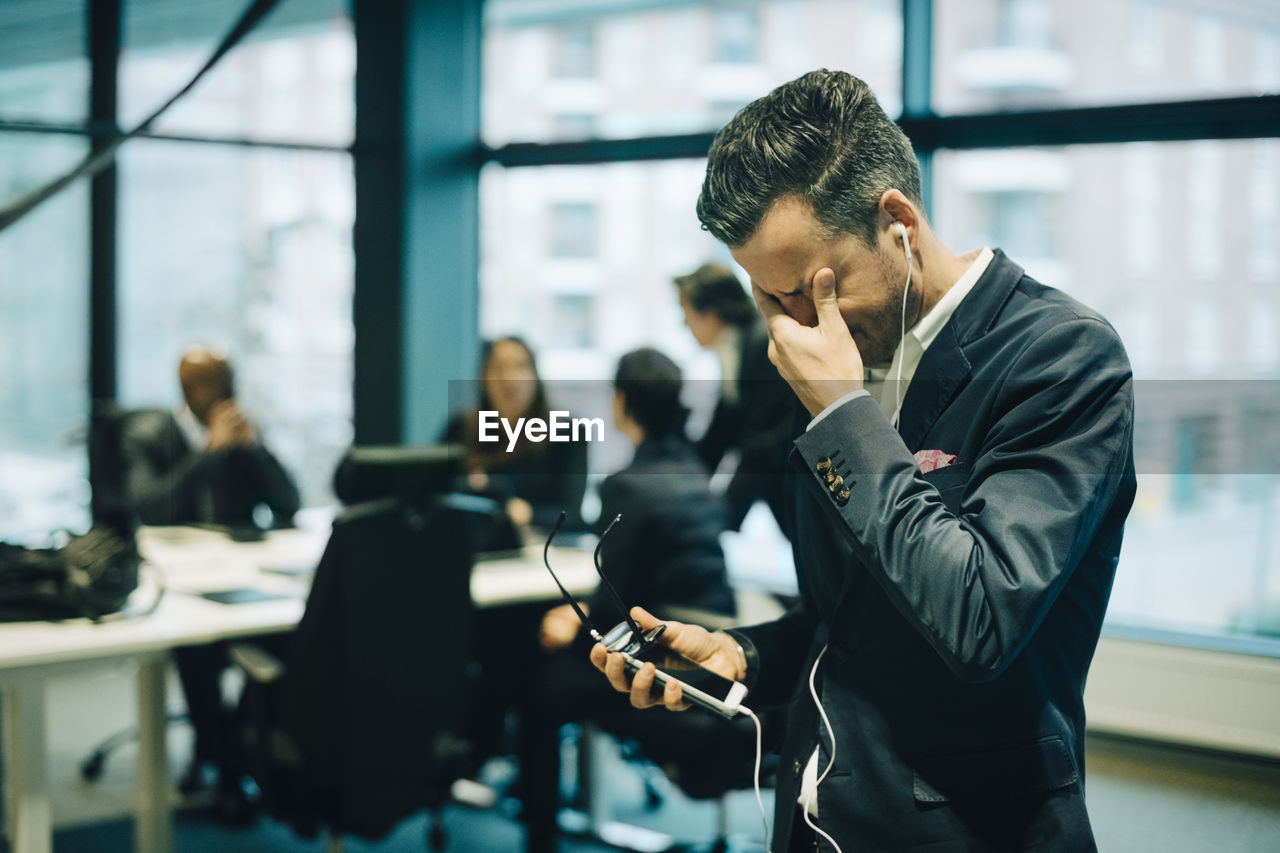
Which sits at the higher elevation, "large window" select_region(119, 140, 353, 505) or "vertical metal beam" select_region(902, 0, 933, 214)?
"vertical metal beam" select_region(902, 0, 933, 214)

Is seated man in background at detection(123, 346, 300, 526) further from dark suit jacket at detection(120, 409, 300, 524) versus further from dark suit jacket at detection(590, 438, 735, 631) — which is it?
dark suit jacket at detection(590, 438, 735, 631)

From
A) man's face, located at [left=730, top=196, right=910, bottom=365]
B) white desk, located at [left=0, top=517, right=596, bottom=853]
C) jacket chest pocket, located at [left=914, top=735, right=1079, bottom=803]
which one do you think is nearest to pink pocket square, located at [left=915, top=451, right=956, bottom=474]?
man's face, located at [left=730, top=196, right=910, bottom=365]

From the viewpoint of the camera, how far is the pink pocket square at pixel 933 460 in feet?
3.17

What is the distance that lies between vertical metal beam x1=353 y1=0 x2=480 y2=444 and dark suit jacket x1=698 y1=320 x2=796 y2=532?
90.4 inches

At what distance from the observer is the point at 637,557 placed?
1565mm

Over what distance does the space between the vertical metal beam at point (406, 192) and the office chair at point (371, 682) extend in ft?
6.90

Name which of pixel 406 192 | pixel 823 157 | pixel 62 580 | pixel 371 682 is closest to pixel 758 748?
pixel 823 157

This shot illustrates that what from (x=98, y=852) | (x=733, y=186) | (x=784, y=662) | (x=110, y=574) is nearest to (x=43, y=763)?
(x=110, y=574)

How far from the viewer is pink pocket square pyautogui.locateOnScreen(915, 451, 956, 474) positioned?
0.97 metres

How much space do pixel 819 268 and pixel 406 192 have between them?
417cm

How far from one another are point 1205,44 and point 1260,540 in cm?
149

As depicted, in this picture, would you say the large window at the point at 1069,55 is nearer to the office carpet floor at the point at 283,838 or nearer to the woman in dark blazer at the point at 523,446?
the woman in dark blazer at the point at 523,446

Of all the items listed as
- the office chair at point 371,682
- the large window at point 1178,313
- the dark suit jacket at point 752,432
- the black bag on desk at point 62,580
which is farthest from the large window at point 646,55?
the black bag on desk at point 62,580

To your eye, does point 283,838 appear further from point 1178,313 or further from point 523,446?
point 1178,313
